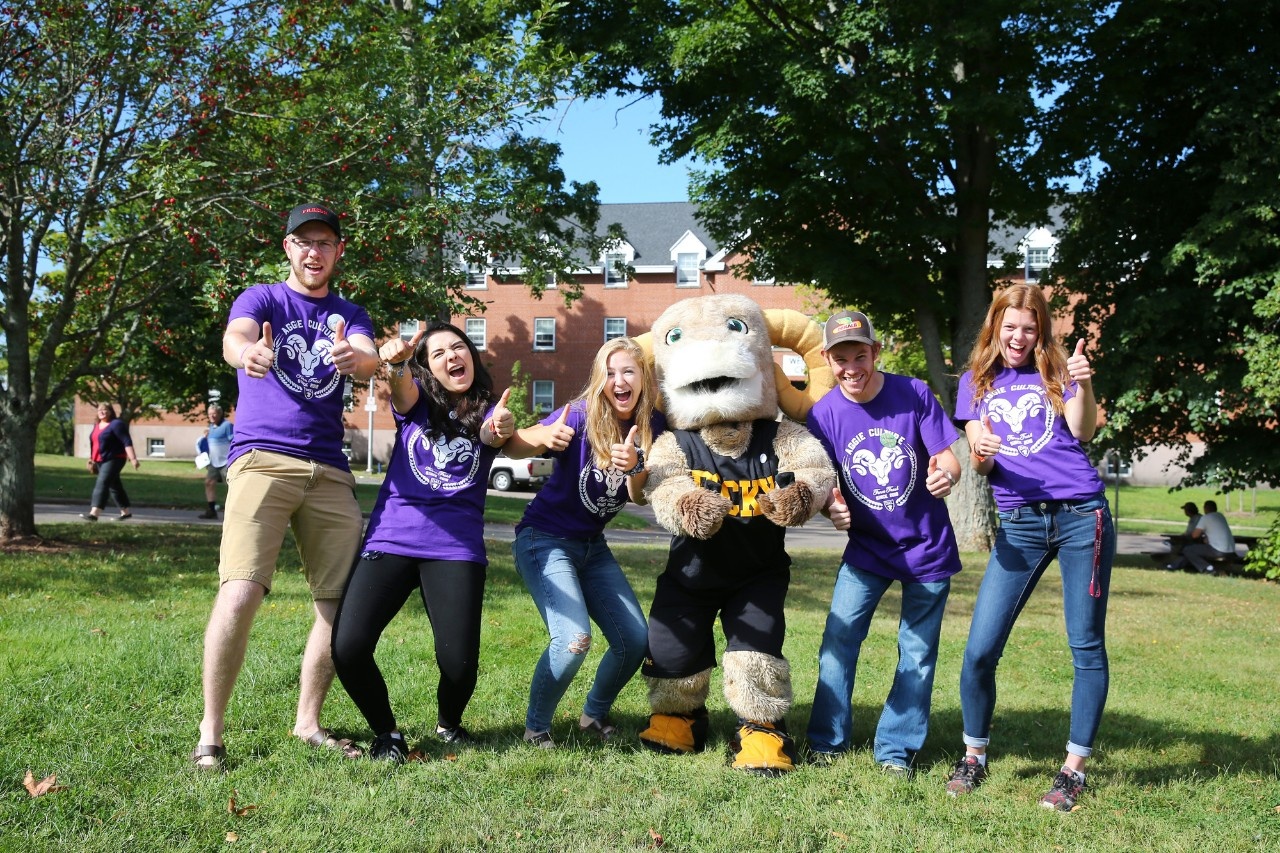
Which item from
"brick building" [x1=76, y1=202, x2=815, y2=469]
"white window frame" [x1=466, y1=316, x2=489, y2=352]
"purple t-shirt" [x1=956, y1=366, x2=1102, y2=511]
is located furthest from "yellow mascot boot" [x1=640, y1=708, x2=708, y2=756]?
"white window frame" [x1=466, y1=316, x2=489, y2=352]

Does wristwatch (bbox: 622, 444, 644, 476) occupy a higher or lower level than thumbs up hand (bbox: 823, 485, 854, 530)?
higher

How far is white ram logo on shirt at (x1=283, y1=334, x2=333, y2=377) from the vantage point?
14.1ft

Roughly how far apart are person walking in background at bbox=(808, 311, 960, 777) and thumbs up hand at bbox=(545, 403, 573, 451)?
1179mm

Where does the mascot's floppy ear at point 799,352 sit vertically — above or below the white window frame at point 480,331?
below

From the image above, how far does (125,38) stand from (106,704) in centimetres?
705

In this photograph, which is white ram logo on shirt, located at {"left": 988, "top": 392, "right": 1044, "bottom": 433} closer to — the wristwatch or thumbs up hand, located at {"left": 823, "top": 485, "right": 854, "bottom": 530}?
thumbs up hand, located at {"left": 823, "top": 485, "right": 854, "bottom": 530}

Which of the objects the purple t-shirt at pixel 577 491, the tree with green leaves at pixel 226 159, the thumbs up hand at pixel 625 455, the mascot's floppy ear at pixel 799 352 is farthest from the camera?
the tree with green leaves at pixel 226 159

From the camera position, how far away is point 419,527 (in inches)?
A: 173

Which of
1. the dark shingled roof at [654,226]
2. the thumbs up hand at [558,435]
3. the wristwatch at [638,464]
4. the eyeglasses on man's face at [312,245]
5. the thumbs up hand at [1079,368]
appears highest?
the dark shingled roof at [654,226]

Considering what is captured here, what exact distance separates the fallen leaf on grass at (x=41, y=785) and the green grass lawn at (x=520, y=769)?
0.05 metres

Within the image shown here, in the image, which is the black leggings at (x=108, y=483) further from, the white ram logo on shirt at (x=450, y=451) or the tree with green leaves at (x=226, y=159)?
the white ram logo on shirt at (x=450, y=451)

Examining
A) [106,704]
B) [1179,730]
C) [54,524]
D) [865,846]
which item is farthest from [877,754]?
[54,524]

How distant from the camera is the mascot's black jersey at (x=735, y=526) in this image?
180 inches

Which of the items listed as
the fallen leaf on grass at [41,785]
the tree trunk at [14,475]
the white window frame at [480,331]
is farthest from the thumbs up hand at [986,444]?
the white window frame at [480,331]
